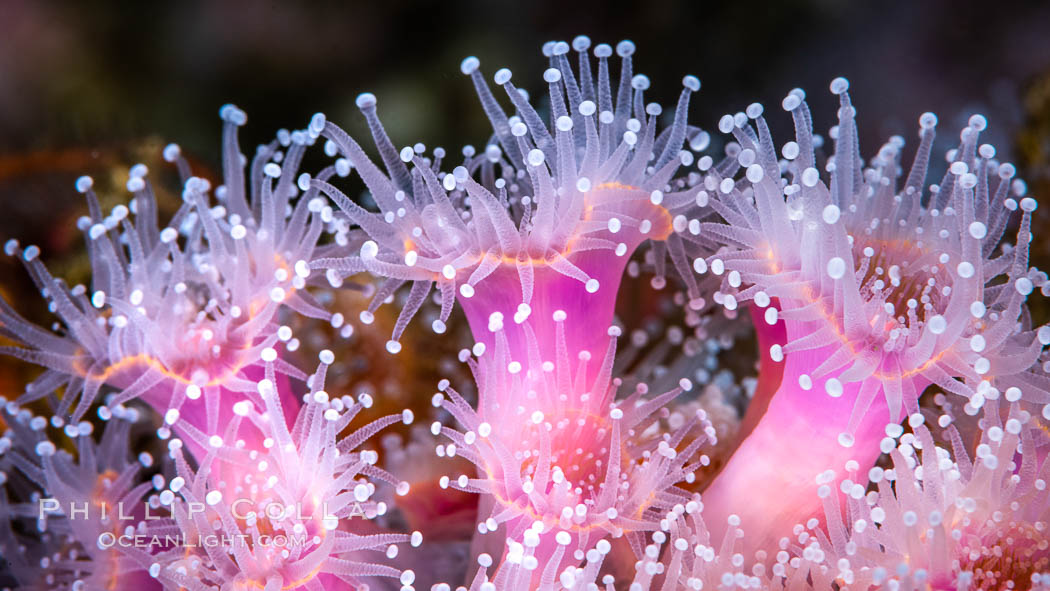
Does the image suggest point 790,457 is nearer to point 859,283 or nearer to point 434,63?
point 859,283

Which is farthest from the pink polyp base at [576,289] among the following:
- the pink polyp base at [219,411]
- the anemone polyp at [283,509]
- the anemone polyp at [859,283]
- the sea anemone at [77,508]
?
the sea anemone at [77,508]

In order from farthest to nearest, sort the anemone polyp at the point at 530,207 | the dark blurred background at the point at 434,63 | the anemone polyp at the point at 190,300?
the dark blurred background at the point at 434,63, the anemone polyp at the point at 190,300, the anemone polyp at the point at 530,207

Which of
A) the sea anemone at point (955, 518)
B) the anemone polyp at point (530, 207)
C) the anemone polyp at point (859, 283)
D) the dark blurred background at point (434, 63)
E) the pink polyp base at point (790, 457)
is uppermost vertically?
the dark blurred background at point (434, 63)

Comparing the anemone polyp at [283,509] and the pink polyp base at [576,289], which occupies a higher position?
the pink polyp base at [576,289]

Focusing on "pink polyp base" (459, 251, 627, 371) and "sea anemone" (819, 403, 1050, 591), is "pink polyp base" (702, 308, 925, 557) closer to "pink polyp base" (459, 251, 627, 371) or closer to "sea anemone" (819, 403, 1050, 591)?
"sea anemone" (819, 403, 1050, 591)

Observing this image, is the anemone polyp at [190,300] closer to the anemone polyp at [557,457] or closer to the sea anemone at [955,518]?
the anemone polyp at [557,457]

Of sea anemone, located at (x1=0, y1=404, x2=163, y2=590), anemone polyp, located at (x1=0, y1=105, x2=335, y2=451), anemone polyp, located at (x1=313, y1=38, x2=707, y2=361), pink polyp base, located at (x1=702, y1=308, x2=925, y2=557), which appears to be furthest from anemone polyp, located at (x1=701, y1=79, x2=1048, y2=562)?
sea anemone, located at (x1=0, y1=404, x2=163, y2=590)
